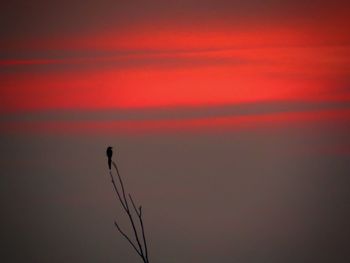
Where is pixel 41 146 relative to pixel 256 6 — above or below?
below

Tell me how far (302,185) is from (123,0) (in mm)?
1037

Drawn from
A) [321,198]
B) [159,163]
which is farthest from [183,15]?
[321,198]

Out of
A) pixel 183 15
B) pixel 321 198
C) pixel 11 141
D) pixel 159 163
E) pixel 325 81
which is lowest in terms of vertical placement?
pixel 321 198

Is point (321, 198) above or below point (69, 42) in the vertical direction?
below

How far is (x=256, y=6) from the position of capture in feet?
6.85

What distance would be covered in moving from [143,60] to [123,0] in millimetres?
259

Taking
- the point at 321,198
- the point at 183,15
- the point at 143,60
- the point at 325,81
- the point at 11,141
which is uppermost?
the point at 183,15

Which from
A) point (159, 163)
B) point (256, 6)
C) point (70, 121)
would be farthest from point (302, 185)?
point (70, 121)

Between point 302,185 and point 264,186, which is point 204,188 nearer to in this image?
point 264,186

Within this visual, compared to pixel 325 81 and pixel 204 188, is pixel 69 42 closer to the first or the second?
pixel 204 188

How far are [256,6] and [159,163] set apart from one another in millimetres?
749

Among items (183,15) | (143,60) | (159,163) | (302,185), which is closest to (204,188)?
(159,163)

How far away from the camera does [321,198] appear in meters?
2.02

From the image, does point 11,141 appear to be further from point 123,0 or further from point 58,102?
point 123,0
